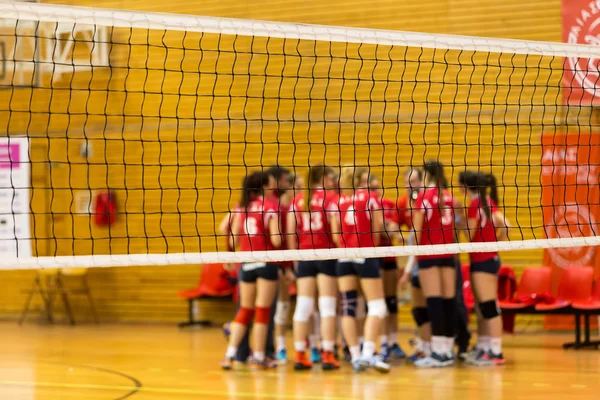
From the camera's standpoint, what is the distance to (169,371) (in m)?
8.00

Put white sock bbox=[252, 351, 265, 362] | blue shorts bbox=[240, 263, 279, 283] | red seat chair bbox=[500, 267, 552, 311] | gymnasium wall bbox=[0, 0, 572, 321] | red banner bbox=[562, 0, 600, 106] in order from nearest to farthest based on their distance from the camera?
1. blue shorts bbox=[240, 263, 279, 283]
2. white sock bbox=[252, 351, 265, 362]
3. red seat chair bbox=[500, 267, 552, 311]
4. red banner bbox=[562, 0, 600, 106]
5. gymnasium wall bbox=[0, 0, 572, 321]

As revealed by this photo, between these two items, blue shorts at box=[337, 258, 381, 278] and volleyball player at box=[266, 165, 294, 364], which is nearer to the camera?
blue shorts at box=[337, 258, 381, 278]

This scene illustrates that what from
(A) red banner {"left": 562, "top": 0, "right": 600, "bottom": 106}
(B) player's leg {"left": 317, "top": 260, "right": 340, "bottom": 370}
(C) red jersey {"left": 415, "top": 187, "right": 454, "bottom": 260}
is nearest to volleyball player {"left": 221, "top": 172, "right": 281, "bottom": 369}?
(B) player's leg {"left": 317, "top": 260, "right": 340, "bottom": 370}

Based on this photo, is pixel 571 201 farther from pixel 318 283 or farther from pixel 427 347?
pixel 318 283

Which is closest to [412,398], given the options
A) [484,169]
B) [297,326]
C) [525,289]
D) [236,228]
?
[297,326]

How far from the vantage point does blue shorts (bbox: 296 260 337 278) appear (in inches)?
310

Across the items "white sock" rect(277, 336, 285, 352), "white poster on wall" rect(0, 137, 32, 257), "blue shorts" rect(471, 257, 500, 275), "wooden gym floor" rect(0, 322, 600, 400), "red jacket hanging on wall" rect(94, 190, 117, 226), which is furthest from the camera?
"red jacket hanging on wall" rect(94, 190, 117, 226)

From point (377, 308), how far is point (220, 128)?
16.6 feet

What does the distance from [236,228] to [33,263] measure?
3573 millimetres

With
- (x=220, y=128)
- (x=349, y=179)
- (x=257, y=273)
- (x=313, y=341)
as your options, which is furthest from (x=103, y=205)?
(x=349, y=179)

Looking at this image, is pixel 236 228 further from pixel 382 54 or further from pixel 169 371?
pixel 382 54

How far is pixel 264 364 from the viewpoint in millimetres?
8008

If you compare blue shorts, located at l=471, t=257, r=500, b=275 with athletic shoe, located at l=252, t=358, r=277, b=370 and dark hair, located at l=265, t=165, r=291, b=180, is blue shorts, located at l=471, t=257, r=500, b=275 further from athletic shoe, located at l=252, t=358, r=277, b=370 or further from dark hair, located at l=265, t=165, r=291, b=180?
athletic shoe, located at l=252, t=358, r=277, b=370

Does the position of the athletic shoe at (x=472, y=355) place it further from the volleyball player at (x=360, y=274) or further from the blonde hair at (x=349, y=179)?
the blonde hair at (x=349, y=179)
